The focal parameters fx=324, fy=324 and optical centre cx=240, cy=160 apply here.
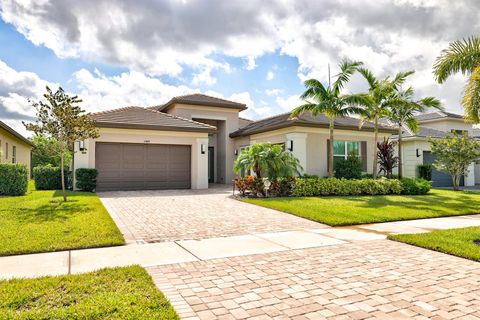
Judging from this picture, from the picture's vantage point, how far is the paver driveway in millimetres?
7062

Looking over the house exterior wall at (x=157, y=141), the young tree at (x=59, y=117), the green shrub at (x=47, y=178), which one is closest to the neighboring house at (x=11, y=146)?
the green shrub at (x=47, y=178)

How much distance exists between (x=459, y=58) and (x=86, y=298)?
1298 centimetres

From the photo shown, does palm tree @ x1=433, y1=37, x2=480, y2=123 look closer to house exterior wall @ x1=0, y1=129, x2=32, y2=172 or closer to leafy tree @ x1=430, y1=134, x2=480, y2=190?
leafy tree @ x1=430, y1=134, x2=480, y2=190

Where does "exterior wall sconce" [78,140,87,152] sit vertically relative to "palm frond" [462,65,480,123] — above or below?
below

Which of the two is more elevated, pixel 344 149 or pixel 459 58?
pixel 459 58

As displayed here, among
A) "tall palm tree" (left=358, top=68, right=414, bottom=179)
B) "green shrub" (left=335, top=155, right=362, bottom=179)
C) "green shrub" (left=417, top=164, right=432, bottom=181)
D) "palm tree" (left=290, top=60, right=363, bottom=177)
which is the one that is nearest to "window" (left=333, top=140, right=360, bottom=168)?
"green shrub" (left=335, top=155, right=362, bottom=179)

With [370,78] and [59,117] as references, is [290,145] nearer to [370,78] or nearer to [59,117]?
[370,78]

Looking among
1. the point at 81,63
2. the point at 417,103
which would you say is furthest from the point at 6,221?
the point at 417,103

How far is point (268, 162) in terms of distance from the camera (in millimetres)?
13773

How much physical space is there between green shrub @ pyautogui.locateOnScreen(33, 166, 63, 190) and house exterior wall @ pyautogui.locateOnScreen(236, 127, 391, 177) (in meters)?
11.3

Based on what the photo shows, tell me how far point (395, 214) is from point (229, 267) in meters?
6.84

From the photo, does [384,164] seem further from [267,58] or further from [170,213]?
[170,213]

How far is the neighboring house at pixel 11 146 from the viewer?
716 inches

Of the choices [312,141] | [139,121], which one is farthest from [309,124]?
[139,121]
